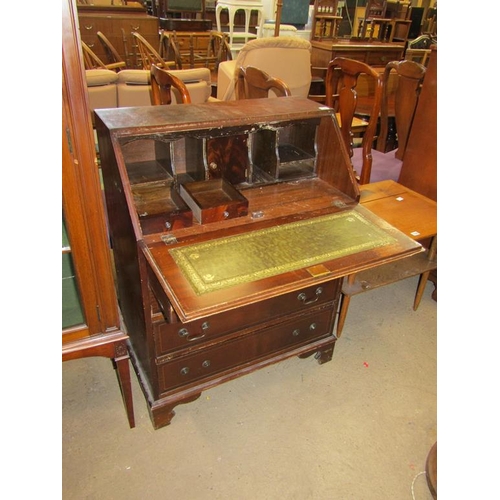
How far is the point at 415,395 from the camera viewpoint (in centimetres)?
202

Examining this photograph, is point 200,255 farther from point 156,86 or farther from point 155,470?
point 156,86

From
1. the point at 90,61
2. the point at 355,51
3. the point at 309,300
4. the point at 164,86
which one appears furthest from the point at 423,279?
the point at 90,61

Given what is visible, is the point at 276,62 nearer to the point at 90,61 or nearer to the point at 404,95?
the point at 404,95

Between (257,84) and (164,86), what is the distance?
539 mm

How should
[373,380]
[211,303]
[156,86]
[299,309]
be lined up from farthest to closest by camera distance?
1. [156,86]
2. [373,380]
3. [299,309]
4. [211,303]

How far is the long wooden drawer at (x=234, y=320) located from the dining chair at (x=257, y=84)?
39.7 inches

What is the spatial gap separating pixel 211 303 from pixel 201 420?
3.00ft

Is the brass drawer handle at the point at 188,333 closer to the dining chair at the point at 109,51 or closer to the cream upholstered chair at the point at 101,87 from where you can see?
the cream upholstered chair at the point at 101,87

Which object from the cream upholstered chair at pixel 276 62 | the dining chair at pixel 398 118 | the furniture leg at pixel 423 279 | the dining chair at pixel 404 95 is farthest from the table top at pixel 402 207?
the cream upholstered chair at pixel 276 62

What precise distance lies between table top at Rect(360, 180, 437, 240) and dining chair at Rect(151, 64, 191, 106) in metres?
1.18

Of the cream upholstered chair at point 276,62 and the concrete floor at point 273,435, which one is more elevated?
the cream upholstered chair at point 276,62

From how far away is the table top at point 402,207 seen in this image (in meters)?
2.15

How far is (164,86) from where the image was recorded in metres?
2.40

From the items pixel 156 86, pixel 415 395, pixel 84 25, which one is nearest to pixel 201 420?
pixel 415 395
